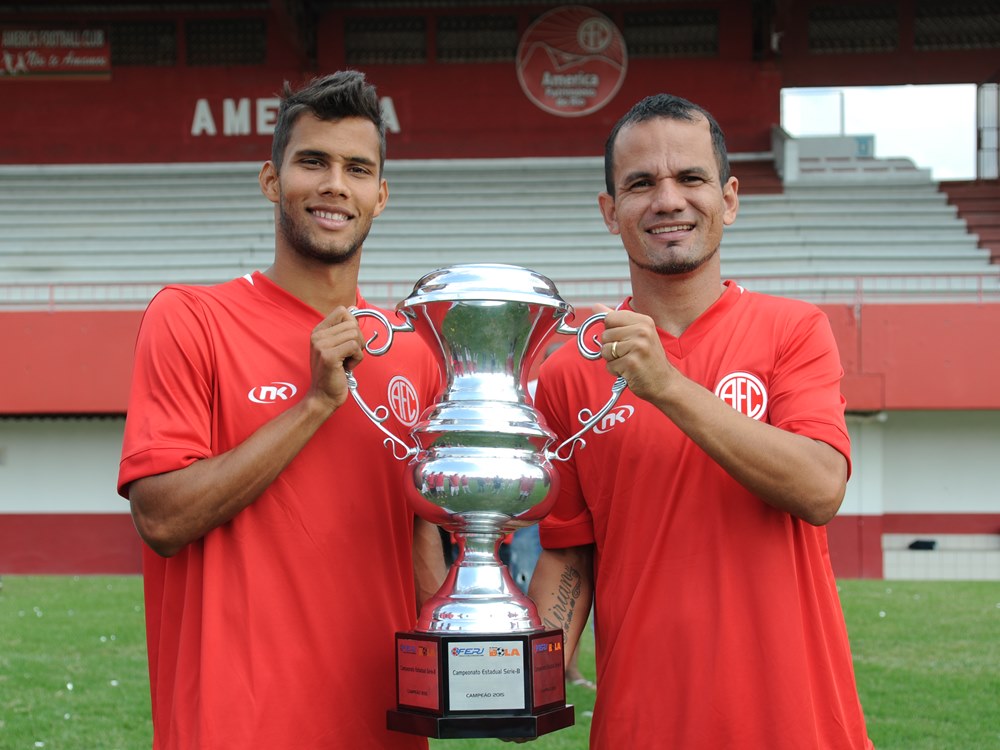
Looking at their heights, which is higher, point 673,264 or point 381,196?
point 381,196

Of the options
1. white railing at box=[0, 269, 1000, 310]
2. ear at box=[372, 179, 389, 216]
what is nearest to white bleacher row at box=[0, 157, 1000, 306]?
white railing at box=[0, 269, 1000, 310]

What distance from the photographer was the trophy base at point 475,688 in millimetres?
1918

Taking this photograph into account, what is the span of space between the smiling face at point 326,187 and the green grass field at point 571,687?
2.68 meters

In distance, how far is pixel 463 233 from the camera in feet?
43.7

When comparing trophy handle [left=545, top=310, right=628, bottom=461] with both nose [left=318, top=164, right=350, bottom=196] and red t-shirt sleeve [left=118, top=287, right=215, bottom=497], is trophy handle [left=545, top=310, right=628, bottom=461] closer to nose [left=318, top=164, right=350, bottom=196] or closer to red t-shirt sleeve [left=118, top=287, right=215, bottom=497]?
nose [left=318, top=164, right=350, bottom=196]

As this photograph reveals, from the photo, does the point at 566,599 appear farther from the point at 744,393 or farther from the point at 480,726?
the point at 744,393

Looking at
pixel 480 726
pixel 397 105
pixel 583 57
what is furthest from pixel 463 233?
pixel 480 726

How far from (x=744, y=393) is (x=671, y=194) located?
0.37m

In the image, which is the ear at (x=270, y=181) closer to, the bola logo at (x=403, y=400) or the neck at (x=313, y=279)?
the neck at (x=313, y=279)

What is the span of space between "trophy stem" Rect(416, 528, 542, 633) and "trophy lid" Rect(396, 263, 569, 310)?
0.41 metres

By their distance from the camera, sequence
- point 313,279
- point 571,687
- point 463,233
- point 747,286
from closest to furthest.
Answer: point 313,279
point 571,687
point 747,286
point 463,233

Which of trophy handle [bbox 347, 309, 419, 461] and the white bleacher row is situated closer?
trophy handle [bbox 347, 309, 419, 461]

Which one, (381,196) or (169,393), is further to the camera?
(381,196)

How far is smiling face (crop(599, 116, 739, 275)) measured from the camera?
214cm
